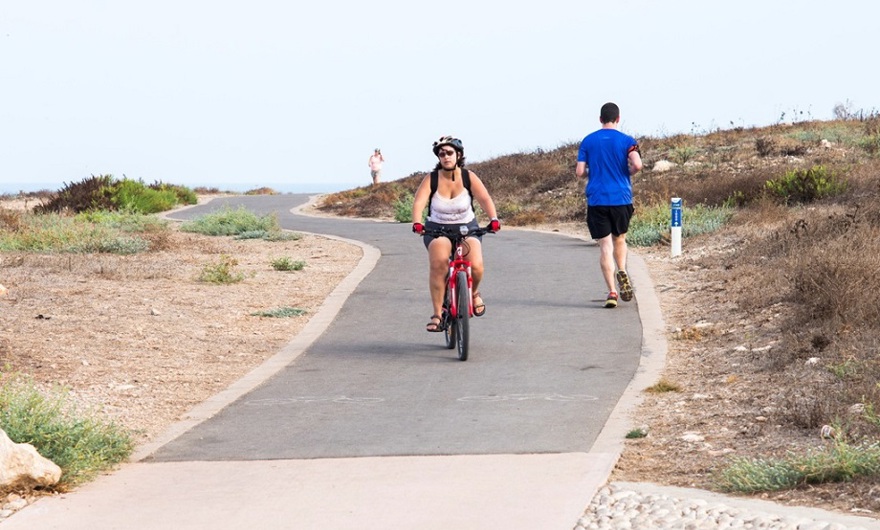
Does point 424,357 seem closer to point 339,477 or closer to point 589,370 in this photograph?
point 589,370

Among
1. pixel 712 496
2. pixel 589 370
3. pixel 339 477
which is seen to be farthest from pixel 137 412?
pixel 712 496

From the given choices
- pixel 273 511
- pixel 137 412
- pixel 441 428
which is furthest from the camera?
pixel 137 412

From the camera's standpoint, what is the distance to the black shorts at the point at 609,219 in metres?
13.5

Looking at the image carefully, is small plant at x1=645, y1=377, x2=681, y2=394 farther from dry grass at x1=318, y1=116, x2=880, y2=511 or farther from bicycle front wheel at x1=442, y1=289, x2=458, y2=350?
bicycle front wheel at x1=442, y1=289, x2=458, y2=350

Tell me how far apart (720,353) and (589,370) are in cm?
132

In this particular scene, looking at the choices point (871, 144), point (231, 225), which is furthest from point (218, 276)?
point (871, 144)

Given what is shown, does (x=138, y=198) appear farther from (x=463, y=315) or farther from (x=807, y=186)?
(x=463, y=315)

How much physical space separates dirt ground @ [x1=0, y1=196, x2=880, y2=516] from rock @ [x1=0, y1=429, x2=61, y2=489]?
1.53 meters

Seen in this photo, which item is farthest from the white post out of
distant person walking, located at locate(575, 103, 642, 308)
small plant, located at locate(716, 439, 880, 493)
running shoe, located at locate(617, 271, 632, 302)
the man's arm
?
small plant, located at locate(716, 439, 880, 493)

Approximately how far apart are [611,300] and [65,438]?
25.1 feet

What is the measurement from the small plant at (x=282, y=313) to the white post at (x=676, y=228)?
683 centimetres

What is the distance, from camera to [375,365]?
1046 centimetres

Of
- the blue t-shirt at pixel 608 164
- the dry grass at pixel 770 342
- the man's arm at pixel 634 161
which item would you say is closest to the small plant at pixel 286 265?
the dry grass at pixel 770 342

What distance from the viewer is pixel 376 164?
1965 inches
